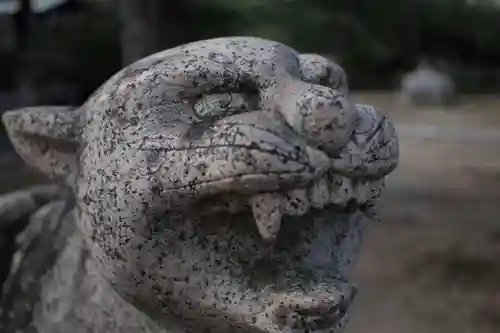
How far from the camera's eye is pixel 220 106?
61cm

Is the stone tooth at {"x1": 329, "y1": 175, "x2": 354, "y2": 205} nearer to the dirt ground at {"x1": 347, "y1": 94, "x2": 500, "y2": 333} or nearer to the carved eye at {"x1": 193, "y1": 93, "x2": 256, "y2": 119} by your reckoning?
the carved eye at {"x1": 193, "y1": 93, "x2": 256, "y2": 119}

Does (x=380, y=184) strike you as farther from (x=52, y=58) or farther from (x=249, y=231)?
(x=52, y=58)

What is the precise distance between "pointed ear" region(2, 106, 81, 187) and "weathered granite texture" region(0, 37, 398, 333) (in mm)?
22

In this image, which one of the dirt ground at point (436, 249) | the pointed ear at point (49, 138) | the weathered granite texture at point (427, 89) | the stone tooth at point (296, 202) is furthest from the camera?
the weathered granite texture at point (427, 89)

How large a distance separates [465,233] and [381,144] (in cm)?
332

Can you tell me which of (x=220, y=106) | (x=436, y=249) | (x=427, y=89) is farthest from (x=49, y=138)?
(x=427, y=89)

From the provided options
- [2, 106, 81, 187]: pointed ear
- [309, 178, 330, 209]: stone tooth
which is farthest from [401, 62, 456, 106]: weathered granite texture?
[309, 178, 330, 209]: stone tooth

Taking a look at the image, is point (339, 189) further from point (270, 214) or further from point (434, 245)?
point (434, 245)

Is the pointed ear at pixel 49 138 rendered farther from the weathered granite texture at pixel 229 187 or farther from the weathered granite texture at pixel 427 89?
the weathered granite texture at pixel 427 89

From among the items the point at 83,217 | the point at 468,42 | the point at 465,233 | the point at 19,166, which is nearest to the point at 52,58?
the point at 19,166

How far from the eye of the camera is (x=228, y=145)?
57 centimetres

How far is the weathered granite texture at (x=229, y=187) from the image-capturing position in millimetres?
574

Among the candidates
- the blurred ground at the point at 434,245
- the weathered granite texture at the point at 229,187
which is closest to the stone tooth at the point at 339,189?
the weathered granite texture at the point at 229,187

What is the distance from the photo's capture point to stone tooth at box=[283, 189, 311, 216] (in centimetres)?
57
